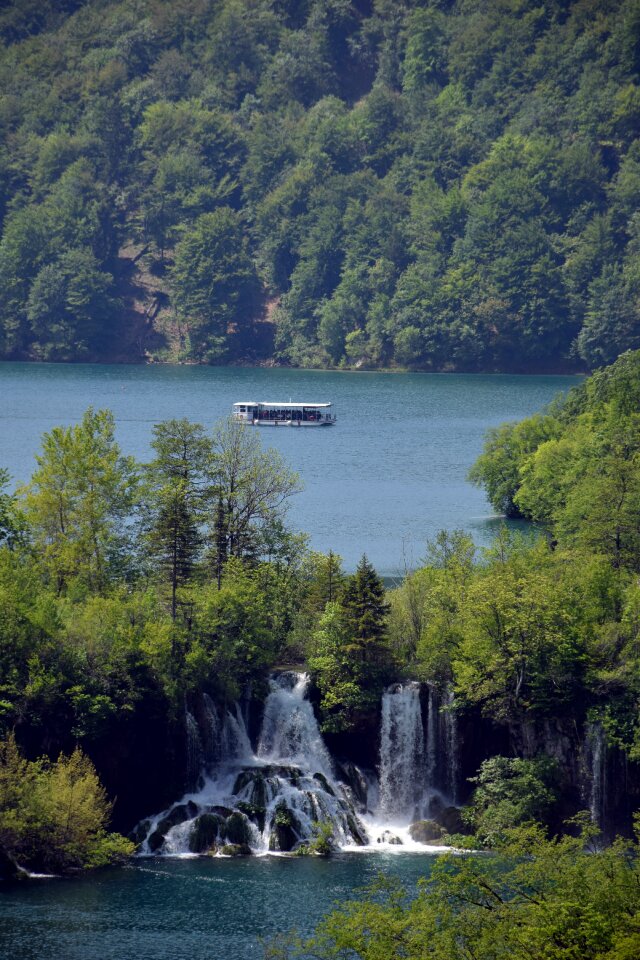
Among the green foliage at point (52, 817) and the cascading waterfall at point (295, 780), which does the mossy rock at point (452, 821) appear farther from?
the green foliage at point (52, 817)

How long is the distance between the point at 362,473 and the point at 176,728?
89395mm

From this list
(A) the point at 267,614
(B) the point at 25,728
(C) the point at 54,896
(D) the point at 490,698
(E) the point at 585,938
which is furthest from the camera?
(A) the point at 267,614

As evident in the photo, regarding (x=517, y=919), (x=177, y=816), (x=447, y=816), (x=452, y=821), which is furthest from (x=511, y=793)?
(x=517, y=919)

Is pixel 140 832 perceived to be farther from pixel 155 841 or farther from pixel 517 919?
pixel 517 919

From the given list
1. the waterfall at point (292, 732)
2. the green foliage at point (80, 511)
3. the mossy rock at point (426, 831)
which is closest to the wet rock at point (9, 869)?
the waterfall at point (292, 732)

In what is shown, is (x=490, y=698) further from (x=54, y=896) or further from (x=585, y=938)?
(x=585, y=938)

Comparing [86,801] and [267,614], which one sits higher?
[267,614]

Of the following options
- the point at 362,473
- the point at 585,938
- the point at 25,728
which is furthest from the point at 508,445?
the point at 585,938

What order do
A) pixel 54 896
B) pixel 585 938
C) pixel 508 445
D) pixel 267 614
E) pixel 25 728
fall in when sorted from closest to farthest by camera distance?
pixel 585 938 → pixel 54 896 → pixel 25 728 → pixel 267 614 → pixel 508 445

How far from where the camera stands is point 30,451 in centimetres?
17388

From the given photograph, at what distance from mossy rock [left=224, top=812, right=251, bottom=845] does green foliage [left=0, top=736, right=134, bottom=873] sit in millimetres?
4704

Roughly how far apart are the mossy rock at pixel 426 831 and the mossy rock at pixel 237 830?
7439 mm

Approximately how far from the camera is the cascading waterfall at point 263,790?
79.8 meters

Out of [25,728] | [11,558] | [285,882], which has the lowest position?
[285,882]
